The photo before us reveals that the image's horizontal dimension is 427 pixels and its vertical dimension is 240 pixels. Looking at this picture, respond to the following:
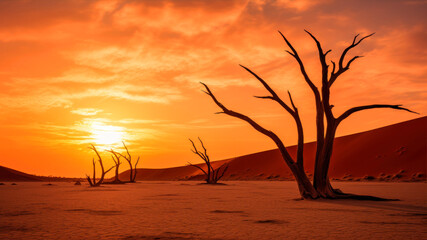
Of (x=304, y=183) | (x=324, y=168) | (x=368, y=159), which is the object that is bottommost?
(x=304, y=183)

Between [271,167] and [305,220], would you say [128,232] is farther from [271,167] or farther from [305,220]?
[271,167]

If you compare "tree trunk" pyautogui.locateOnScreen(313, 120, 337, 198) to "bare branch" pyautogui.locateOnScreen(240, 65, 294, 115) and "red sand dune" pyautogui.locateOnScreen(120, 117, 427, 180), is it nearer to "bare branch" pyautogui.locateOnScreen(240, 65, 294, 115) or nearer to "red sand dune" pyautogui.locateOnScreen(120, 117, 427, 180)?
"bare branch" pyautogui.locateOnScreen(240, 65, 294, 115)

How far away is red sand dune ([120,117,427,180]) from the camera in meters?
47.8

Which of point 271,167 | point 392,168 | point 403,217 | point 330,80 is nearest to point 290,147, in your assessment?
point 271,167

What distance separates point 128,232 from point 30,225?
6.84 ft

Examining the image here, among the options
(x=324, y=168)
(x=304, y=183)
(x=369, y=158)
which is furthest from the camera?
(x=369, y=158)

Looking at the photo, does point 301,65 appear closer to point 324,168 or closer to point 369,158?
point 324,168

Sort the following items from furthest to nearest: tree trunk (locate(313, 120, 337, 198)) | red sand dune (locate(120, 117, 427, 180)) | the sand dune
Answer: red sand dune (locate(120, 117, 427, 180)) < the sand dune < tree trunk (locate(313, 120, 337, 198))

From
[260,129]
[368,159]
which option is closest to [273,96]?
[260,129]

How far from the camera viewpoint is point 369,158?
55.6 meters

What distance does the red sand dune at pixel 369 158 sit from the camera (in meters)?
47.8

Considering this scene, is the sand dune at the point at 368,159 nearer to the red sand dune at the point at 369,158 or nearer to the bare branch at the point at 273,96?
the red sand dune at the point at 369,158

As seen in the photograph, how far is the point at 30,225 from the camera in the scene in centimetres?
737

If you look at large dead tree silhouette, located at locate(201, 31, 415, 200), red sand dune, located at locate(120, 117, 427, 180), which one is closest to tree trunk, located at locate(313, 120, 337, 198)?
large dead tree silhouette, located at locate(201, 31, 415, 200)
